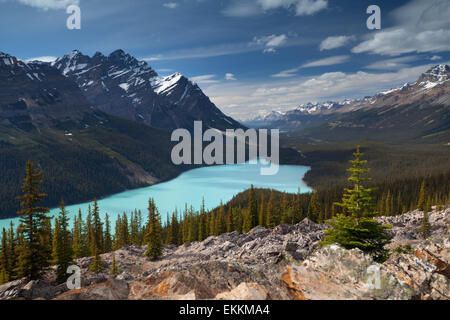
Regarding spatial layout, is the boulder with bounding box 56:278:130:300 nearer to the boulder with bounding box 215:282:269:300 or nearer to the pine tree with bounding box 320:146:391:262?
the boulder with bounding box 215:282:269:300

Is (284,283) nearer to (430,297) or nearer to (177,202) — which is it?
(430,297)

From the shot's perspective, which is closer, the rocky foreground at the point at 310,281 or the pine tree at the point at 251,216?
the rocky foreground at the point at 310,281

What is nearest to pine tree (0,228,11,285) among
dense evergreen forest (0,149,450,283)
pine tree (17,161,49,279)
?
dense evergreen forest (0,149,450,283)

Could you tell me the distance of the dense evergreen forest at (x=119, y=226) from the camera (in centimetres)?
2375

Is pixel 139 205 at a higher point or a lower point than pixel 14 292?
lower

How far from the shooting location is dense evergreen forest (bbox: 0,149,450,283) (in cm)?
2375

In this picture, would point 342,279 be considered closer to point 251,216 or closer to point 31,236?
point 31,236

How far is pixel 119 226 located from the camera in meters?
78.7

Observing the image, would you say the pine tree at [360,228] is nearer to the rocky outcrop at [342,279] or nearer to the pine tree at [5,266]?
the rocky outcrop at [342,279]

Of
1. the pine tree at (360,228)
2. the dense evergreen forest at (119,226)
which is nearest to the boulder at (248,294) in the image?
the pine tree at (360,228)
